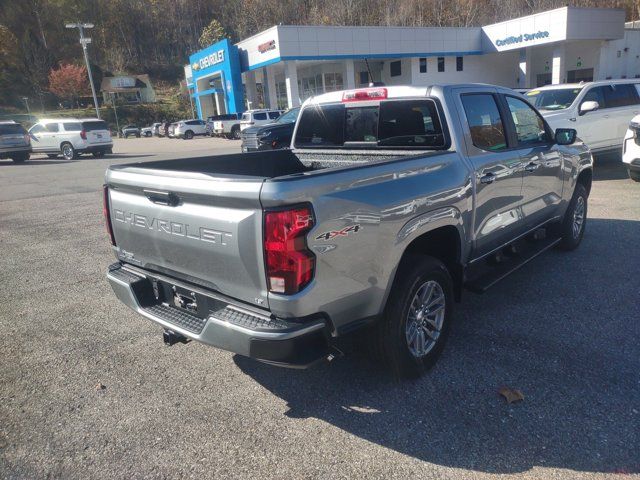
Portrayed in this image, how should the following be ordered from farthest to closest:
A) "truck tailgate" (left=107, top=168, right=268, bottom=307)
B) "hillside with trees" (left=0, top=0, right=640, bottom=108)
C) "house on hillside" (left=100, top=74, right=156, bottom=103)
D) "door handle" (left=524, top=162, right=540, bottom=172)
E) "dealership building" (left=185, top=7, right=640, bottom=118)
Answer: "house on hillside" (left=100, top=74, right=156, bottom=103), "hillside with trees" (left=0, top=0, right=640, bottom=108), "dealership building" (left=185, top=7, right=640, bottom=118), "door handle" (left=524, top=162, right=540, bottom=172), "truck tailgate" (left=107, top=168, right=268, bottom=307)

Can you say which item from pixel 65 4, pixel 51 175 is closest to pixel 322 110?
pixel 51 175

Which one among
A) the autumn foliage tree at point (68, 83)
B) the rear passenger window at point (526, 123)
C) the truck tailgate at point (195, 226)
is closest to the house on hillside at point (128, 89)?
the autumn foliage tree at point (68, 83)

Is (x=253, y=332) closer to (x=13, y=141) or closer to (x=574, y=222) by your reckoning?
(x=574, y=222)

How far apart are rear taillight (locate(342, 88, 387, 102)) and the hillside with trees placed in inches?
2576

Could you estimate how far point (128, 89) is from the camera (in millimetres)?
84438

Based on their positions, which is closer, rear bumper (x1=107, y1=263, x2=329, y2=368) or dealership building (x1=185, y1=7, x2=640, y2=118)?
rear bumper (x1=107, y1=263, x2=329, y2=368)

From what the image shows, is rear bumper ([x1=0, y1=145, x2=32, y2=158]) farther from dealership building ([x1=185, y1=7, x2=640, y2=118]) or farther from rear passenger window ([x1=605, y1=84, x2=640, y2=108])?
rear passenger window ([x1=605, y1=84, x2=640, y2=108])

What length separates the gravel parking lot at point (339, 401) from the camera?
269cm

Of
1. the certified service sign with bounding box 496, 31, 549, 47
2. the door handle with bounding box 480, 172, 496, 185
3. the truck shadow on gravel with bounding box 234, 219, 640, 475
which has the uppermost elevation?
the certified service sign with bounding box 496, 31, 549, 47

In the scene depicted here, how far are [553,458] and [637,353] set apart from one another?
144cm

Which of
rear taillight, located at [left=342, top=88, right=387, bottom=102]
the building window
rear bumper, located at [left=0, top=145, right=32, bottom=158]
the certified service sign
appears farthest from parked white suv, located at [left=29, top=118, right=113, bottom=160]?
the certified service sign

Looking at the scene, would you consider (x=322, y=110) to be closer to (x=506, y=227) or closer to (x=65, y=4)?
(x=506, y=227)

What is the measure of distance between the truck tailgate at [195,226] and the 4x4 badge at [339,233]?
13.1 inches

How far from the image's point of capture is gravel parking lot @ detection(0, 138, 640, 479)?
269cm
